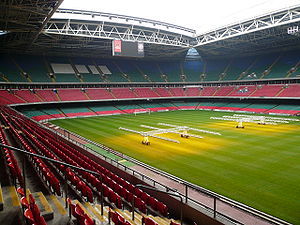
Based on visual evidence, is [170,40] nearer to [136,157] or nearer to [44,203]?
[136,157]

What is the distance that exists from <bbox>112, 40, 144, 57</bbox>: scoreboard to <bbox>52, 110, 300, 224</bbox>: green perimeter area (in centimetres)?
1457

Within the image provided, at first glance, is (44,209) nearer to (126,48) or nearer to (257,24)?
(126,48)

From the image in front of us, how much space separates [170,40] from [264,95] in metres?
21.4

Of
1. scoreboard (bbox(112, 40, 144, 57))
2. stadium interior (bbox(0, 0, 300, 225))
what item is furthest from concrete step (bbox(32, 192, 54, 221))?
scoreboard (bbox(112, 40, 144, 57))

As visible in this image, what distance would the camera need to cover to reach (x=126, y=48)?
1490 inches

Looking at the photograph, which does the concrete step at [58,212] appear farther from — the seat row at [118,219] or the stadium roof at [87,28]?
the stadium roof at [87,28]

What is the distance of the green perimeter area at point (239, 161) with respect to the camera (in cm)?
1157

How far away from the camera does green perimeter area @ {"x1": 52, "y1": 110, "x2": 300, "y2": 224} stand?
1157 centimetres

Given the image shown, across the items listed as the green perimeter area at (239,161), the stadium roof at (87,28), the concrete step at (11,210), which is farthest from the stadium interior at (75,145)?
the green perimeter area at (239,161)

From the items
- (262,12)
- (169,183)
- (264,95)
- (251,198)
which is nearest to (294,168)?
(251,198)

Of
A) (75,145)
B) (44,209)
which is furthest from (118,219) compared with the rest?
(75,145)

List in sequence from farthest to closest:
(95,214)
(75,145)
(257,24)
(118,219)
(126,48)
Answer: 1. (257,24)
2. (126,48)
3. (75,145)
4. (95,214)
5. (118,219)

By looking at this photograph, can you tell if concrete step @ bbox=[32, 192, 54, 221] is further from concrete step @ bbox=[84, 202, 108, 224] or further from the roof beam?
the roof beam

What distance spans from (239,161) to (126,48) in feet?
87.6
